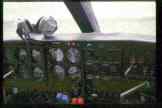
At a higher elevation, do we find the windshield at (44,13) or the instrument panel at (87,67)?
the windshield at (44,13)

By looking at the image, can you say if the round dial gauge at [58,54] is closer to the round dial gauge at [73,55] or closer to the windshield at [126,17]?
the round dial gauge at [73,55]

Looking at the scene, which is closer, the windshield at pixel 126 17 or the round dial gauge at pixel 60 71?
the windshield at pixel 126 17

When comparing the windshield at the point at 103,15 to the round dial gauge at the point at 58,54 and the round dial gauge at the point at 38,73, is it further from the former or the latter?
the round dial gauge at the point at 38,73

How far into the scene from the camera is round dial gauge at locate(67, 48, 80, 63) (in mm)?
5375

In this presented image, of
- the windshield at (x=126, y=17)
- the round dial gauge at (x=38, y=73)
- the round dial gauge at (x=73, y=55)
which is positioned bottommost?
the round dial gauge at (x=38, y=73)

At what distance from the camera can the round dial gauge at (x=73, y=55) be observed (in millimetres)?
5375

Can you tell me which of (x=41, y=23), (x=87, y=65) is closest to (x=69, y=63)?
(x=87, y=65)

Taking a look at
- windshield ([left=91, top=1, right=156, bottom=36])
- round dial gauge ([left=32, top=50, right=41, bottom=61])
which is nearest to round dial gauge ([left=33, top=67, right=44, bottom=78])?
round dial gauge ([left=32, top=50, right=41, bottom=61])

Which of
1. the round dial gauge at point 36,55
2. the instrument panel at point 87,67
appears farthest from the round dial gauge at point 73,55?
the round dial gauge at point 36,55

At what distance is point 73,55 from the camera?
538 cm

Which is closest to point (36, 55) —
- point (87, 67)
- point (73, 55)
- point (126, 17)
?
point (73, 55)

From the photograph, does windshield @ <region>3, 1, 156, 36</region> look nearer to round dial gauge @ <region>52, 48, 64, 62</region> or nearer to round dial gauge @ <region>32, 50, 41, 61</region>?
round dial gauge @ <region>52, 48, 64, 62</region>

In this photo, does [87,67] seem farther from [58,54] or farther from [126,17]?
[126,17]

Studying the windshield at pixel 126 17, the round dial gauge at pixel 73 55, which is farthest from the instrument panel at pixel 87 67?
the windshield at pixel 126 17
